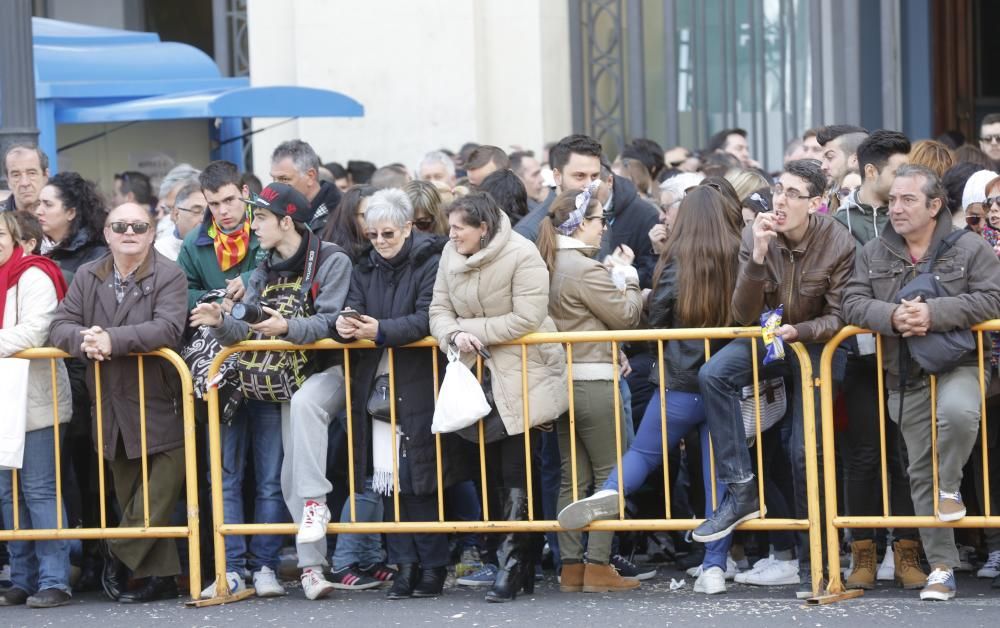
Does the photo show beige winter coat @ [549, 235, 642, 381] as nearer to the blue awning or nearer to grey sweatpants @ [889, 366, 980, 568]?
grey sweatpants @ [889, 366, 980, 568]

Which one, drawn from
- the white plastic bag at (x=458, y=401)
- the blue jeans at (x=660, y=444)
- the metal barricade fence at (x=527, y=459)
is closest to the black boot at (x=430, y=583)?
the metal barricade fence at (x=527, y=459)

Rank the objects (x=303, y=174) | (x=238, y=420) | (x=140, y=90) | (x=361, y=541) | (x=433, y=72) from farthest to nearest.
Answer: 1. (x=433, y=72)
2. (x=140, y=90)
3. (x=303, y=174)
4. (x=361, y=541)
5. (x=238, y=420)

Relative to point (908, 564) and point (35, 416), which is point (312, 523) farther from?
point (908, 564)

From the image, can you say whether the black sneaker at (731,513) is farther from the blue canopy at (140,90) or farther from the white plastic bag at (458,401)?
the blue canopy at (140,90)

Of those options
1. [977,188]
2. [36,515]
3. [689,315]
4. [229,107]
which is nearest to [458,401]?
[689,315]

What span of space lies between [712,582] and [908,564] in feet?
3.00

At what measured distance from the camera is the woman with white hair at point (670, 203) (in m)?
8.26

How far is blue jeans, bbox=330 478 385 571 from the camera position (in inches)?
300

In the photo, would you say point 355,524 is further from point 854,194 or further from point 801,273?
point 854,194

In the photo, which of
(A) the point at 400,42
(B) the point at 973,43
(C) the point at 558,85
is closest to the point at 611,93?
(C) the point at 558,85

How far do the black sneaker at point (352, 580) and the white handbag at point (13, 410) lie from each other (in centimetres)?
162

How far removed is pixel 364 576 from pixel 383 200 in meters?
1.92

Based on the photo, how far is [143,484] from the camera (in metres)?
7.41

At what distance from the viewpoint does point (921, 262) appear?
22.4 ft
